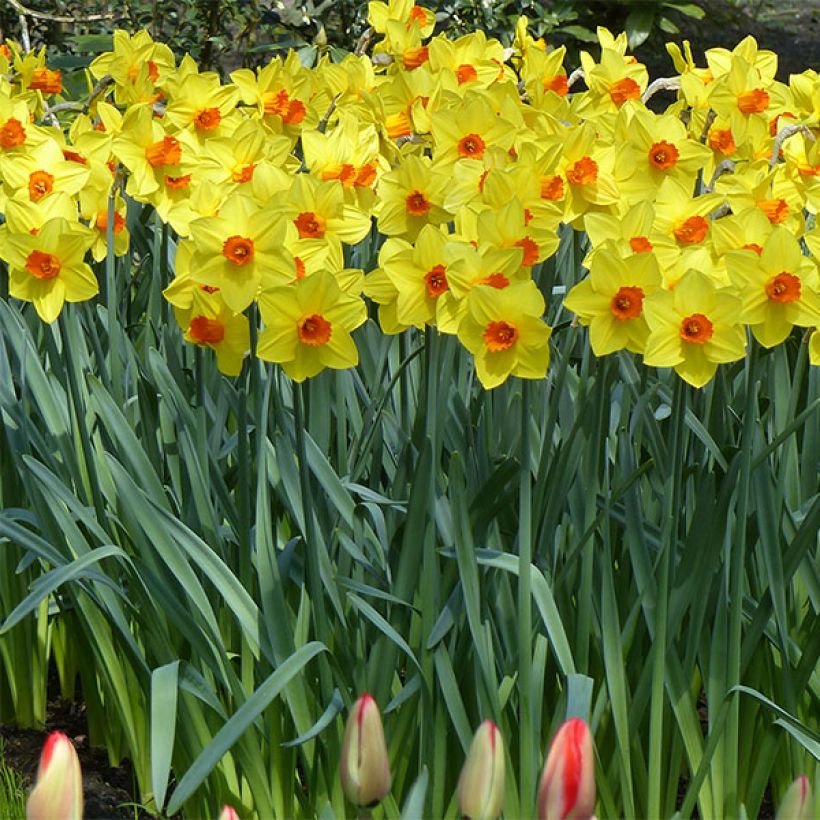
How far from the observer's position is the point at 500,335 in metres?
1.56

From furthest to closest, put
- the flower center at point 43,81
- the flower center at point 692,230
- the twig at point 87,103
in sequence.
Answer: the flower center at point 43,81
the twig at point 87,103
the flower center at point 692,230

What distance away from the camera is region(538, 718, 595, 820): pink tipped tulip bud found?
3.26ft

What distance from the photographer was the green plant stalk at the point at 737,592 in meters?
1.67

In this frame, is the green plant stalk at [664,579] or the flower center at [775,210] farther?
the flower center at [775,210]

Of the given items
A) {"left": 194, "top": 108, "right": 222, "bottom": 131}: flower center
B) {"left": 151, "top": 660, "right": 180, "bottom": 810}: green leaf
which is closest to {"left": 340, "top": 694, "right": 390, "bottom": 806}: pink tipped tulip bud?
{"left": 151, "top": 660, "right": 180, "bottom": 810}: green leaf

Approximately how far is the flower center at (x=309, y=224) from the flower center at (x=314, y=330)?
0.20 meters

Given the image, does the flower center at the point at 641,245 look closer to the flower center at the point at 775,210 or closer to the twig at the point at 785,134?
the flower center at the point at 775,210

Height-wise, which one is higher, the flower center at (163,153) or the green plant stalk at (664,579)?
the flower center at (163,153)

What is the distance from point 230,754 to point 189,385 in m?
0.77

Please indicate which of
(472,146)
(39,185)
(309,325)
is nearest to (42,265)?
(39,185)

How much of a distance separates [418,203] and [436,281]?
25 cm

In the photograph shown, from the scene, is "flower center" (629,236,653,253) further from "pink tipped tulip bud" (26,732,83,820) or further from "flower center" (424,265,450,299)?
"pink tipped tulip bud" (26,732,83,820)

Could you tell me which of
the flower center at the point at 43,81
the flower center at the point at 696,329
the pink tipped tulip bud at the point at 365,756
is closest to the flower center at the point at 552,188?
the flower center at the point at 696,329

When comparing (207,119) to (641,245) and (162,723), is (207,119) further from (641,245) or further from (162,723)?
(162,723)
